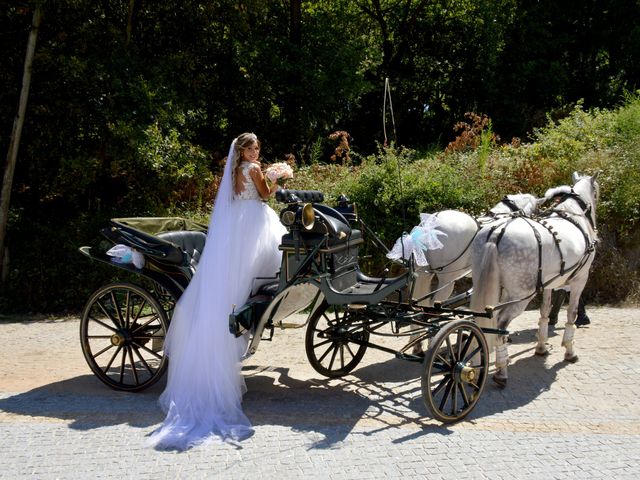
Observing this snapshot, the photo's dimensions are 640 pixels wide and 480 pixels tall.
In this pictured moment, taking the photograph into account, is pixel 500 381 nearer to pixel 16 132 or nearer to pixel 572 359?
pixel 572 359

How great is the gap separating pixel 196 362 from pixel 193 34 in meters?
9.20

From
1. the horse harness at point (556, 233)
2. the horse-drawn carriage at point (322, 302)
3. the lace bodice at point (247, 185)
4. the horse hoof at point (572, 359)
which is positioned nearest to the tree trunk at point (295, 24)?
the horse harness at point (556, 233)

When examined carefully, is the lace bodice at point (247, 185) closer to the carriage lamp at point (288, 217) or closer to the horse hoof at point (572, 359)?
the carriage lamp at point (288, 217)

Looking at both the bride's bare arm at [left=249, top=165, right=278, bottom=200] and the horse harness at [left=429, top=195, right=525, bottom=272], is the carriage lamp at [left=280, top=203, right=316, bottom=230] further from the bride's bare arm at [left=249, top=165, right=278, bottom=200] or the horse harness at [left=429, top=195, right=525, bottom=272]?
the horse harness at [left=429, top=195, right=525, bottom=272]

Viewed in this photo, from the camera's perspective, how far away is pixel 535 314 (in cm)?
942

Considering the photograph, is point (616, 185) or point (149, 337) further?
point (616, 185)

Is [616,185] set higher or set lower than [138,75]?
lower

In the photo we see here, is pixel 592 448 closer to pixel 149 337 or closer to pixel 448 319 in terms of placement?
pixel 448 319

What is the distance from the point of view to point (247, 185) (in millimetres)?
5727

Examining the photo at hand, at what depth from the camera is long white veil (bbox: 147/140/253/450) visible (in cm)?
488

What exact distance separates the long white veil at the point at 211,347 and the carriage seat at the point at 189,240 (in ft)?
2.07

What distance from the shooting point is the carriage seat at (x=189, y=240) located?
20.4 feet

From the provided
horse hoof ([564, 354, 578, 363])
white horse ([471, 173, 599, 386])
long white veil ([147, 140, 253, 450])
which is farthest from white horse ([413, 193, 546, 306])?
long white veil ([147, 140, 253, 450])

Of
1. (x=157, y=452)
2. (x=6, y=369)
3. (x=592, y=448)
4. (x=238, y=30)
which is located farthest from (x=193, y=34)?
(x=592, y=448)
